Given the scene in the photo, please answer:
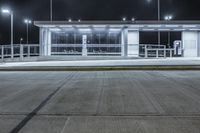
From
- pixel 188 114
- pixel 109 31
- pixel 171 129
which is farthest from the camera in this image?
pixel 109 31

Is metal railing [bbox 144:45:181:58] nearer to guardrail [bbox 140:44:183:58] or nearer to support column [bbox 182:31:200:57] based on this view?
guardrail [bbox 140:44:183:58]

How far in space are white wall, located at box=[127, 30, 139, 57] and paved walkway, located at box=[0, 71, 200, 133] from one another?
765 inches

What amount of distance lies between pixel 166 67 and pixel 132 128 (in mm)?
13905

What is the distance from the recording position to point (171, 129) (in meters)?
6.21

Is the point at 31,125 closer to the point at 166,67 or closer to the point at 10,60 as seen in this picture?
the point at 166,67

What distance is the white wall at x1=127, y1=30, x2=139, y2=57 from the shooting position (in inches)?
1244

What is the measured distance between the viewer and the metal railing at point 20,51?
29703 mm

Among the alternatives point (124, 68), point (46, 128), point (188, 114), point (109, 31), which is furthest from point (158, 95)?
point (109, 31)

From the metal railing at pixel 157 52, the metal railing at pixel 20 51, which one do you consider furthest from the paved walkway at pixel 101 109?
the metal railing at pixel 157 52

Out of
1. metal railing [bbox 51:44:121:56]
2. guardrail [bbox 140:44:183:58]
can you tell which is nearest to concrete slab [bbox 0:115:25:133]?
guardrail [bbox 140:44:183:58]

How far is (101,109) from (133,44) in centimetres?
2373

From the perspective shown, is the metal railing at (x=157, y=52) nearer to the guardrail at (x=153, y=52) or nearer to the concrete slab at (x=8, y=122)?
the guardrail at (x=153, y=52)

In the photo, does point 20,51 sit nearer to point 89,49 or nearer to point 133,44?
point 89,49

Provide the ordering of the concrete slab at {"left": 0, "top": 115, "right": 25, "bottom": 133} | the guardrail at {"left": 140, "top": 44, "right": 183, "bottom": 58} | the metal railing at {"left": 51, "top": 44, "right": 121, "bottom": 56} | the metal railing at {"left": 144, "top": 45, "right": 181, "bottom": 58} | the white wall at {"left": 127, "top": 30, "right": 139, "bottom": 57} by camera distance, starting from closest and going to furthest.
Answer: the concrete slab at {"left": 0, "top": 115, "right": 25, "bottom": 133}, the white wall at {"left": 127, "top": 30, "right": 139, "bottom": 57}, the guardrail at {"left": 140, "top": 44, "right": 183, "bottom": 58}, the metal railing at {"left": 144, "top": 45, "right": 181, "bottom": 58}, the metal railing at {"left": 51, "top": 44, "right": 121, "bottom": 56}
